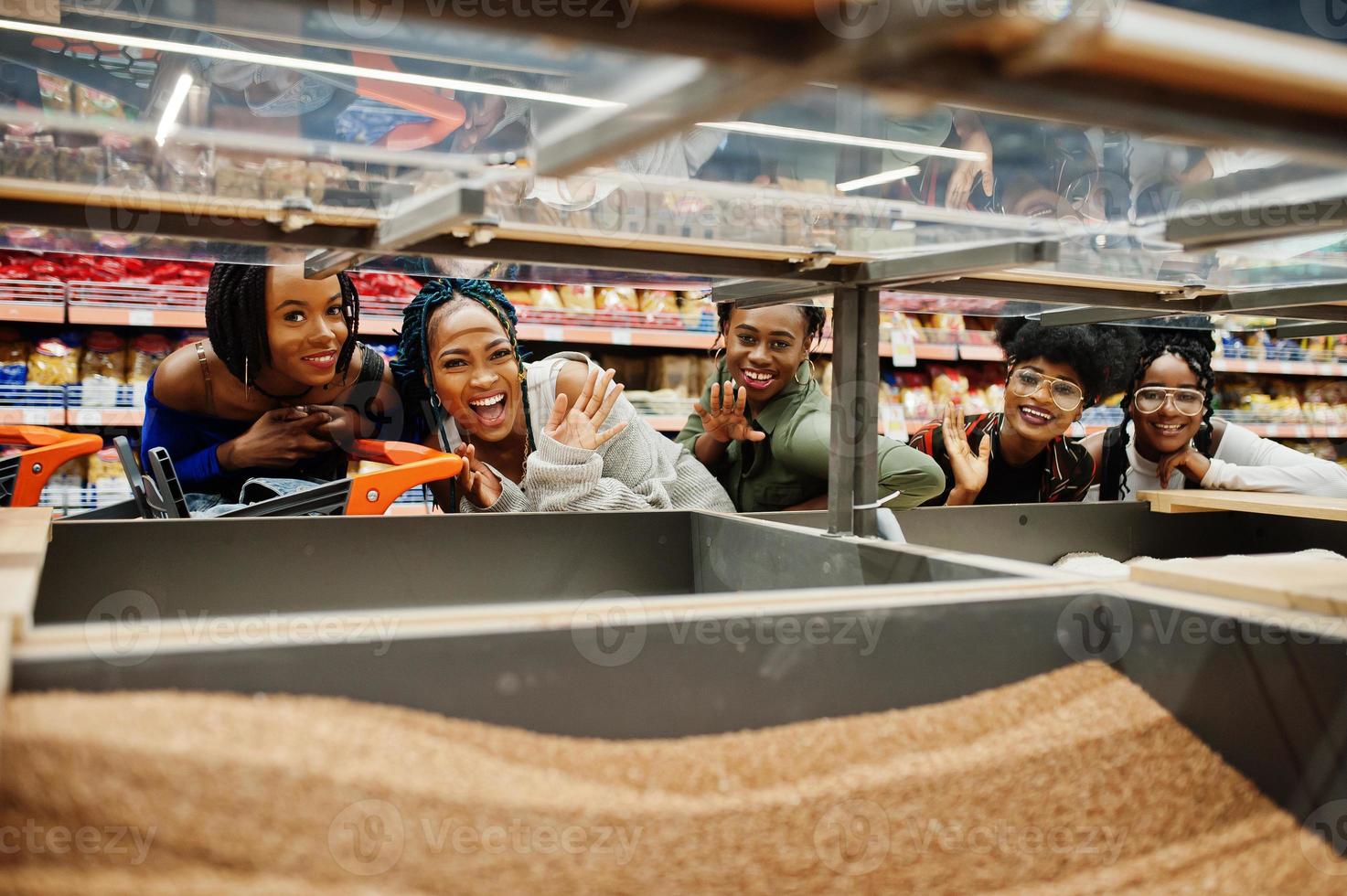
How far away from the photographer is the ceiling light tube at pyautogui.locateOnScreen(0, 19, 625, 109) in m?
0.96

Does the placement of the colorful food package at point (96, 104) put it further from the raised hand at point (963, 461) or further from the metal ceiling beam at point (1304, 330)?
the raised hand at point (963, 461)

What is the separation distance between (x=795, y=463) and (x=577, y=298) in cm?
120

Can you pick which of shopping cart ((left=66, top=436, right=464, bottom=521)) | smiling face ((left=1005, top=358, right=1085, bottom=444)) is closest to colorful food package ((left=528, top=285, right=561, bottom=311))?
shopping cart ((left=66, top=436, right=464, bottom=521))

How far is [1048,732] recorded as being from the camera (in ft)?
3.00

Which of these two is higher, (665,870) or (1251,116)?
(1251,116)

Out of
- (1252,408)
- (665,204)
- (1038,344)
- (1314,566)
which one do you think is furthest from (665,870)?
(1252,408)

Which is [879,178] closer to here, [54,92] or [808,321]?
[54,92]

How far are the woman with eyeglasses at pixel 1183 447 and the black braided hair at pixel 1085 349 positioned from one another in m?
0.13

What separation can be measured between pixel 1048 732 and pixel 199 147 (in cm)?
103

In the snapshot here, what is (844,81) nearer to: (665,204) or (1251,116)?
(1251,116)

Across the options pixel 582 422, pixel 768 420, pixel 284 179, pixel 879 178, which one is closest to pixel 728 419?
pixel 768 420

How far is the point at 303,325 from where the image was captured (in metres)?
2.87

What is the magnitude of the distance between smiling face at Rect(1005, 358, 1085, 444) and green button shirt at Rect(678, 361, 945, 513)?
528 millimetres

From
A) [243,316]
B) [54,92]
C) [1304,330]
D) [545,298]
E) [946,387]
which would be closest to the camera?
[54,92]
